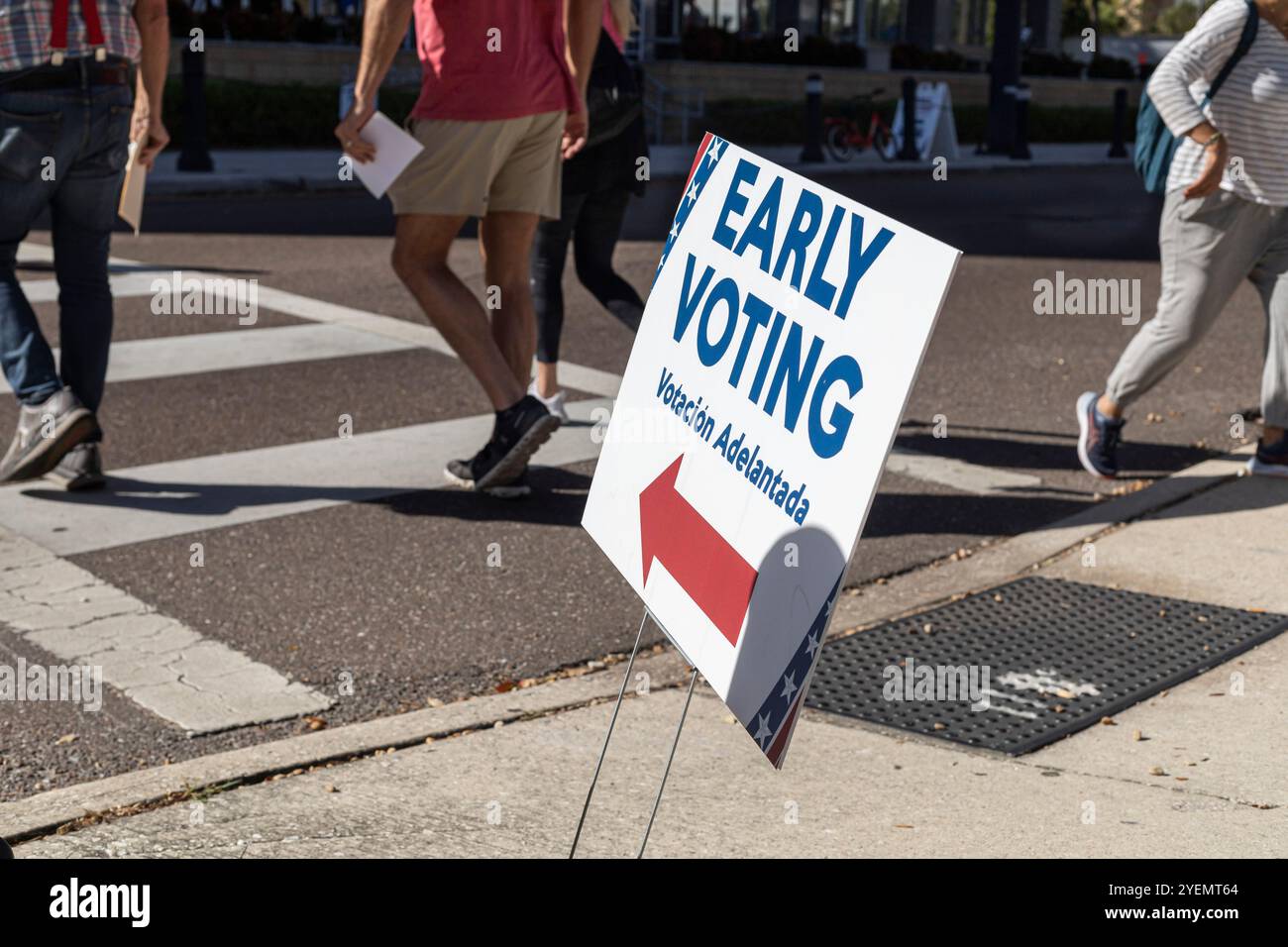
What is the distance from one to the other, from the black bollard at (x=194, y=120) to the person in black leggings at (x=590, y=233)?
40.1ft

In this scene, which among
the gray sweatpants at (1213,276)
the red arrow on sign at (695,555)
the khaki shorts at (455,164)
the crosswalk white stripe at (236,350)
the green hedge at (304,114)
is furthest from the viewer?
the green hedge at (304,114)

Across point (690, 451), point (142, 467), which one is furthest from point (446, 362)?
point (690, 451)

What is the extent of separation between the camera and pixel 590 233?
716 centimetres

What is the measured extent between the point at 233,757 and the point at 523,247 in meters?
2.86

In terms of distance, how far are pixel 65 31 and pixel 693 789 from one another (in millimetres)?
3624

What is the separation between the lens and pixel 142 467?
254 inches

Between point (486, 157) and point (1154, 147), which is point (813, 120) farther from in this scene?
point (486, 157)

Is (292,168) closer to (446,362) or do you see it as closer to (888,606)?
(446,362)

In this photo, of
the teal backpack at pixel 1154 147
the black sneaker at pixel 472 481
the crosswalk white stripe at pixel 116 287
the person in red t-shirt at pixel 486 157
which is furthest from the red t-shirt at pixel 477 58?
the crosswalk white stripe at pixel 116 287

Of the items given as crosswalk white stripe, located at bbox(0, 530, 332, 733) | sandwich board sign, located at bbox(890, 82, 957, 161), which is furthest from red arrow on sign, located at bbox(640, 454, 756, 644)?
sandwich board sign, located at bbox(890, 82, 957, 161)

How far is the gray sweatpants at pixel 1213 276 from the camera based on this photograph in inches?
243

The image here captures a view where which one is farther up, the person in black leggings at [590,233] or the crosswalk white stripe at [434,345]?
the person in black leggings at [590,233]

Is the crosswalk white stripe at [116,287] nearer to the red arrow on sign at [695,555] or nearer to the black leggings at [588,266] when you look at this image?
the black leggings at [588,266]

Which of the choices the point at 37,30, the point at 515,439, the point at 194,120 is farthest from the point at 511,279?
the point at 194,120
